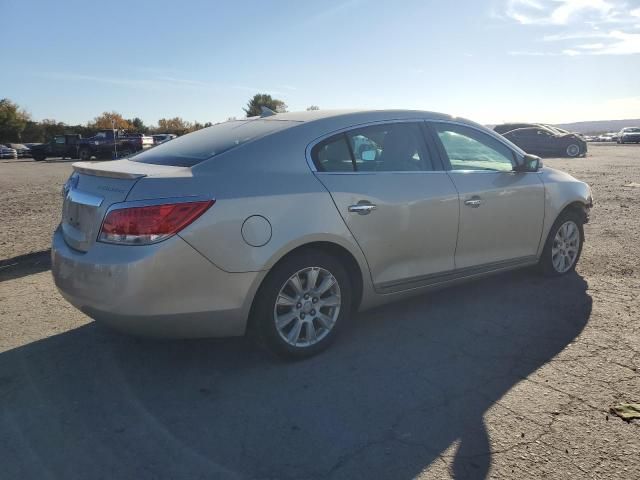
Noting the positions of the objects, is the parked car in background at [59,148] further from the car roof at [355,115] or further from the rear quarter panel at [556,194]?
the rear quarter panel at [556,194]

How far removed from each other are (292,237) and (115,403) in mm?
1429

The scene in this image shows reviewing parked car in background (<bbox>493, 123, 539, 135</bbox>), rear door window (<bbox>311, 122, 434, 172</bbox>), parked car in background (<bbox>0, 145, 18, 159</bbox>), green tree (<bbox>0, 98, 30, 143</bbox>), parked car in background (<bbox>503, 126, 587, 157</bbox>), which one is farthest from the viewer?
green tree (<bbox>0, 98, 30, 143</bbox>)

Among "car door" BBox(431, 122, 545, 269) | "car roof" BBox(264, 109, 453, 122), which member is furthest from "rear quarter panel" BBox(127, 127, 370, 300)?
"car door" BBox(431, 122, 545, 269)

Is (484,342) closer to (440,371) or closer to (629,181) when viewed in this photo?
(440,371)

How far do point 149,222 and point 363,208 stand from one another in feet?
4.78

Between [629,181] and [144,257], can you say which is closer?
[144,257]

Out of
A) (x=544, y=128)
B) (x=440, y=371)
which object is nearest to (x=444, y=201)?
(x=440, y=371)

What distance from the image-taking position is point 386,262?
3926 millimetres

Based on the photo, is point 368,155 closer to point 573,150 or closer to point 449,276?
point 449,276

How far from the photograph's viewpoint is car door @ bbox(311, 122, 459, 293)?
3.72 meters

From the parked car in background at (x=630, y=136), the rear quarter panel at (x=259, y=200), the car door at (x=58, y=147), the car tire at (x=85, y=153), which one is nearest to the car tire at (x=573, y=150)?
the rear quarter panel at (x=259, y=200)

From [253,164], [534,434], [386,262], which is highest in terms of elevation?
[253,164]

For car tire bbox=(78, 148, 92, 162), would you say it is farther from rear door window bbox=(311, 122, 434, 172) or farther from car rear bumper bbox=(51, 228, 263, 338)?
car rear bumper bbox=(51, 228, 263, 338)

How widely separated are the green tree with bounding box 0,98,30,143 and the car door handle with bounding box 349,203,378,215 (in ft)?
232
